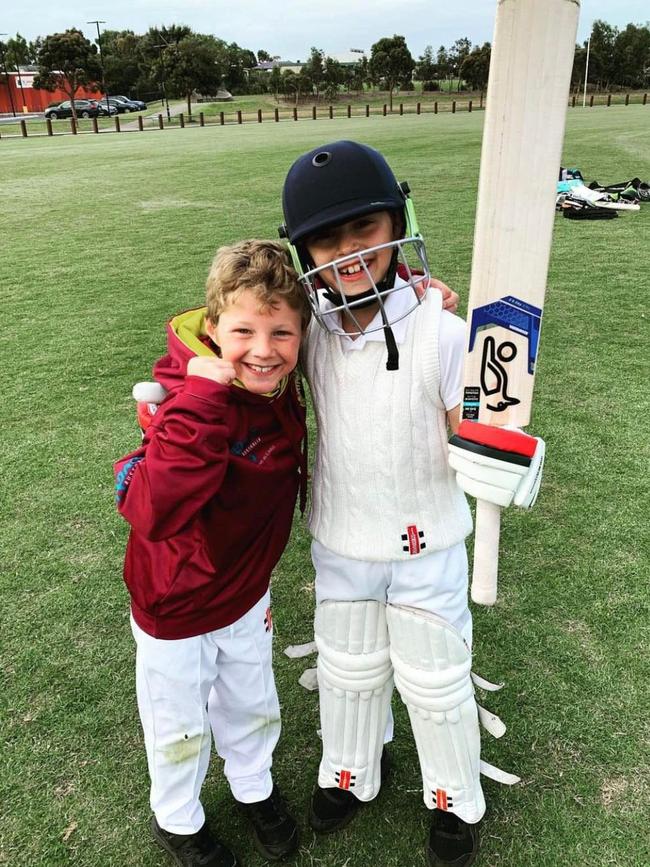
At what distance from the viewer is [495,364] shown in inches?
54.2

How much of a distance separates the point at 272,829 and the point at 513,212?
4.95 feet

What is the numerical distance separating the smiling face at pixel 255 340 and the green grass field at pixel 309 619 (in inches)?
46.3

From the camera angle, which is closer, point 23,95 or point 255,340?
point 255,340

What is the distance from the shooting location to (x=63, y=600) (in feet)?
8.23

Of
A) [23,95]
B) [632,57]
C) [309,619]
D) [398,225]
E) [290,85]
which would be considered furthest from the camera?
[23,95]

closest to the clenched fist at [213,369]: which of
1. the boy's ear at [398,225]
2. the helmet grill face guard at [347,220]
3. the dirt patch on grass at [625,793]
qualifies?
the helmet grill face guard at [347,220]

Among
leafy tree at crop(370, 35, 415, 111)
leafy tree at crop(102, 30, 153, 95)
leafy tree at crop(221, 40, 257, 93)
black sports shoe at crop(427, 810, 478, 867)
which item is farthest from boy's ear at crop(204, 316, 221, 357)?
leafy tree at crop(221, 40, 257, 93)

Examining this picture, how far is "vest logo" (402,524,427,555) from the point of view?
1.49 meters

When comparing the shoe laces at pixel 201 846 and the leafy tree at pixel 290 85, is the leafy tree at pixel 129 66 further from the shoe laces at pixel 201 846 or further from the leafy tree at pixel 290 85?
the shoe laces at pixel 201 846

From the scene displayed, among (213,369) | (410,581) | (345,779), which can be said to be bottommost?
(345,779)

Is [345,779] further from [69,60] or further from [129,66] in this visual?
[129,66]

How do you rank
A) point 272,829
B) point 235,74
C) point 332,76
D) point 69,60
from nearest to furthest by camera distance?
1. point 272,829
2. point 69,60
3. point 332,76
4. point 235,74

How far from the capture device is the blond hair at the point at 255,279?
1.33 m

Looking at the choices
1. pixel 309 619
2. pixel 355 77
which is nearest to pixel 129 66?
pixel 355 77
